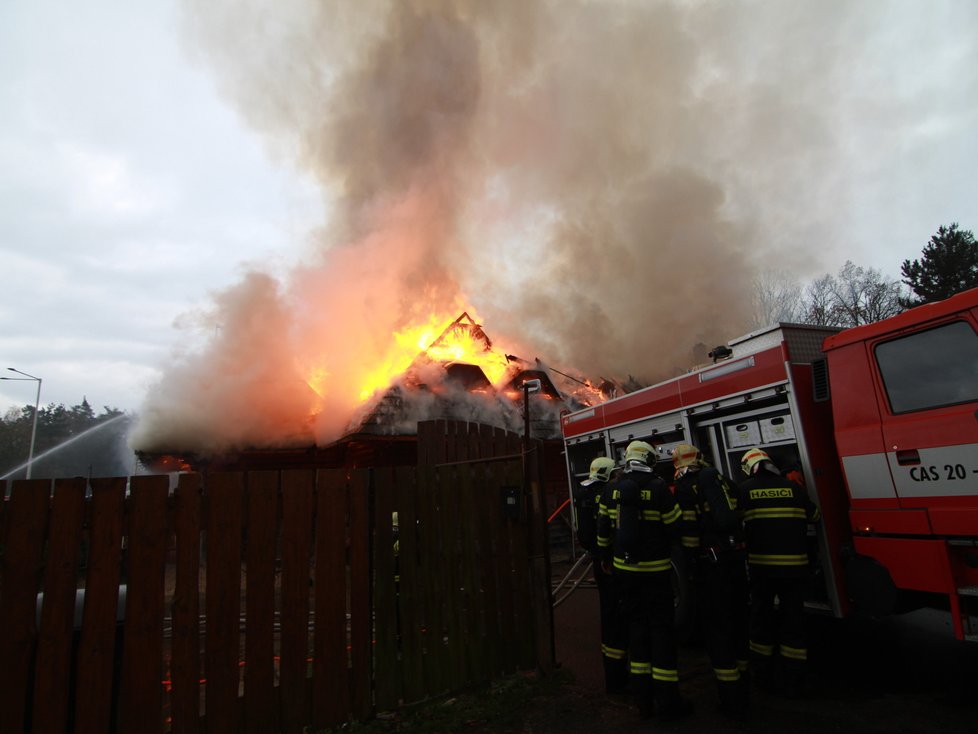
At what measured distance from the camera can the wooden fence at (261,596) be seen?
3.05 metres

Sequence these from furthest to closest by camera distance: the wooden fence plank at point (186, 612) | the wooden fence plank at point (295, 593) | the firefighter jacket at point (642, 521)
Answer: the firefighter jacket at point (642, 521) → the wooden fence plank at point (295, 593) → the wooden fence plank at point (186, 612)

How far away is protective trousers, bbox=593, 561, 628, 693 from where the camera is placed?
4.35 m

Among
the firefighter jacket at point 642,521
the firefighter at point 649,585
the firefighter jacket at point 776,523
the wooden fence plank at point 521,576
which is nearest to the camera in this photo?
the firefighter at point 649,585

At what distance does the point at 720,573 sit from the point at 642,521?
738 mm

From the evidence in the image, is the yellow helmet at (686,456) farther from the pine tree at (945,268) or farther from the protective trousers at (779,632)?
the pine tree at (945,268)

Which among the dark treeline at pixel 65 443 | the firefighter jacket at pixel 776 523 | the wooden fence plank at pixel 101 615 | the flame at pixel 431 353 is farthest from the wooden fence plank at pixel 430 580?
the dark treeline at pixel 65 443

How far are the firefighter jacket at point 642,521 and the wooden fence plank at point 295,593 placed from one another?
2268 millimetres

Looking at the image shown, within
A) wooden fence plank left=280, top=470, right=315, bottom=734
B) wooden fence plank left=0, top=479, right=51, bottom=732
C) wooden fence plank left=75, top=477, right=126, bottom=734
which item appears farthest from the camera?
wooden fence plank left=280, top=470, right=315, bottom=734

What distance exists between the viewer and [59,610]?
307cm

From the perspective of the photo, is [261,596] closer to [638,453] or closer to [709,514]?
[638,453]

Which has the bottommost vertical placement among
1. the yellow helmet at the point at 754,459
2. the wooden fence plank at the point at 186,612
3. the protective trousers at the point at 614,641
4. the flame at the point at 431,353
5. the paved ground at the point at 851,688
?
the paved ground at the point at 851,688

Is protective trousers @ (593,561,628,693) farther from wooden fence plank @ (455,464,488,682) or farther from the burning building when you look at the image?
the burning building

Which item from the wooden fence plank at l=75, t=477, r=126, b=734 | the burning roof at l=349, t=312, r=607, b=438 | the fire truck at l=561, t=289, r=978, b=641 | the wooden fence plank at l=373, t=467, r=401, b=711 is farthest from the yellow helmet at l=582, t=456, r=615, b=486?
the burning roof at l=349, t=312, r=607, b=438

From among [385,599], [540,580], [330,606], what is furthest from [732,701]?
[330,606]
